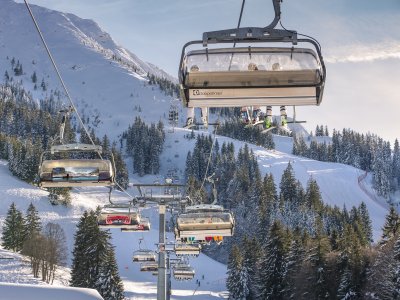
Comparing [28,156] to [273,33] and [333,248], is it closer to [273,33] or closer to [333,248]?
[333,248]

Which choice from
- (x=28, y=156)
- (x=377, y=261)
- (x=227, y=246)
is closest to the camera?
(x=377, y=261)

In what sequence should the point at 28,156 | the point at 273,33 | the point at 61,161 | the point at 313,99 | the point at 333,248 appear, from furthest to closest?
the point at 28,156
the point at 333,248
the point at 61,161
the point at 313,99
the point at 273,33

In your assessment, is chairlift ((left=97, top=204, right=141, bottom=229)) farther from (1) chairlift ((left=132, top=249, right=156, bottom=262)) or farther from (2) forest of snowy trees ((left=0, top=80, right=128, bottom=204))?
(2) forest of snowy trees ((left=0, top=80, right=128, bottom=204))

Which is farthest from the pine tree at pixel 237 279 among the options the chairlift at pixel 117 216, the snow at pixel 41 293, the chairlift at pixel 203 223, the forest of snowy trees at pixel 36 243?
the snow at pixel 41 293

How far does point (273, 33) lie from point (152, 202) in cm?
1924

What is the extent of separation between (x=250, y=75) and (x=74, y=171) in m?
6.76

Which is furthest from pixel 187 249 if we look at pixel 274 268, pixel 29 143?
pixel 29 143

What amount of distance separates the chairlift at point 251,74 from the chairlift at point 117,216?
13.7m

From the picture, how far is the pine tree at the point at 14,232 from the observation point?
218 ft

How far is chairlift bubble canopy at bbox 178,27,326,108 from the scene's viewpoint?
561 centimetres

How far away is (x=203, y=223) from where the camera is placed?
16.3 meters

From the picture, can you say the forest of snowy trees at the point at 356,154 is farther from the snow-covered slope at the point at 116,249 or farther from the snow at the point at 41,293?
the snow at the point at 41,293

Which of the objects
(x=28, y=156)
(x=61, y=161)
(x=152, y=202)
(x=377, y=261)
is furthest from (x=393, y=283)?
(x=28, y=156)

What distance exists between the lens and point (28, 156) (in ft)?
327
